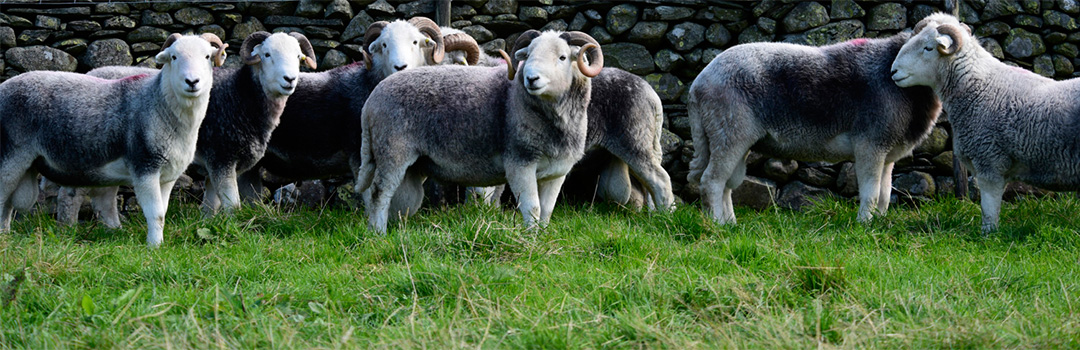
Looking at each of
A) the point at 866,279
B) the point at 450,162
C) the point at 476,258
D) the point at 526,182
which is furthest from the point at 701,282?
the point at 450,162

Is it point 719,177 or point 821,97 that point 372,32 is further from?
point 821,97

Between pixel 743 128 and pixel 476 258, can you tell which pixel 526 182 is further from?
pixel 743 128

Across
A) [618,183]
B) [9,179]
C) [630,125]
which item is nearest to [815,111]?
[630,125]

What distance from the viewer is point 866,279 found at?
483cm

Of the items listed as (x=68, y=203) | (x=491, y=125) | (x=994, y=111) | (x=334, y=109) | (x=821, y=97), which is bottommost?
(x=68, y=203)

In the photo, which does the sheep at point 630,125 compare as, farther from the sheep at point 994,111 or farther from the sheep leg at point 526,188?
the sheep at point 994,111

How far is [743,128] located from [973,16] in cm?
336

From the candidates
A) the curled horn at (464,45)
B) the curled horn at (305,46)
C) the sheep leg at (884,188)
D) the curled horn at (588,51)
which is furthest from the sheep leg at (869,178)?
the curled horn at (305,46)

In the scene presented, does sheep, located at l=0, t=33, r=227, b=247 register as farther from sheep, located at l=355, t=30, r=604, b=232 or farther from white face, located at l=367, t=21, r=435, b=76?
white face, located at l=367, t=21, r=435, b=76

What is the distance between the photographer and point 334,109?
7957 mm

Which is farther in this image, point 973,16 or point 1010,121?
point 973,16

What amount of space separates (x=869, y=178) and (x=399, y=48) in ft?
11.9

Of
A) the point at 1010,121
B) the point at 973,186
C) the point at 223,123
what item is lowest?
the point at 973,186

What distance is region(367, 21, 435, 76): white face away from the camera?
800cm
